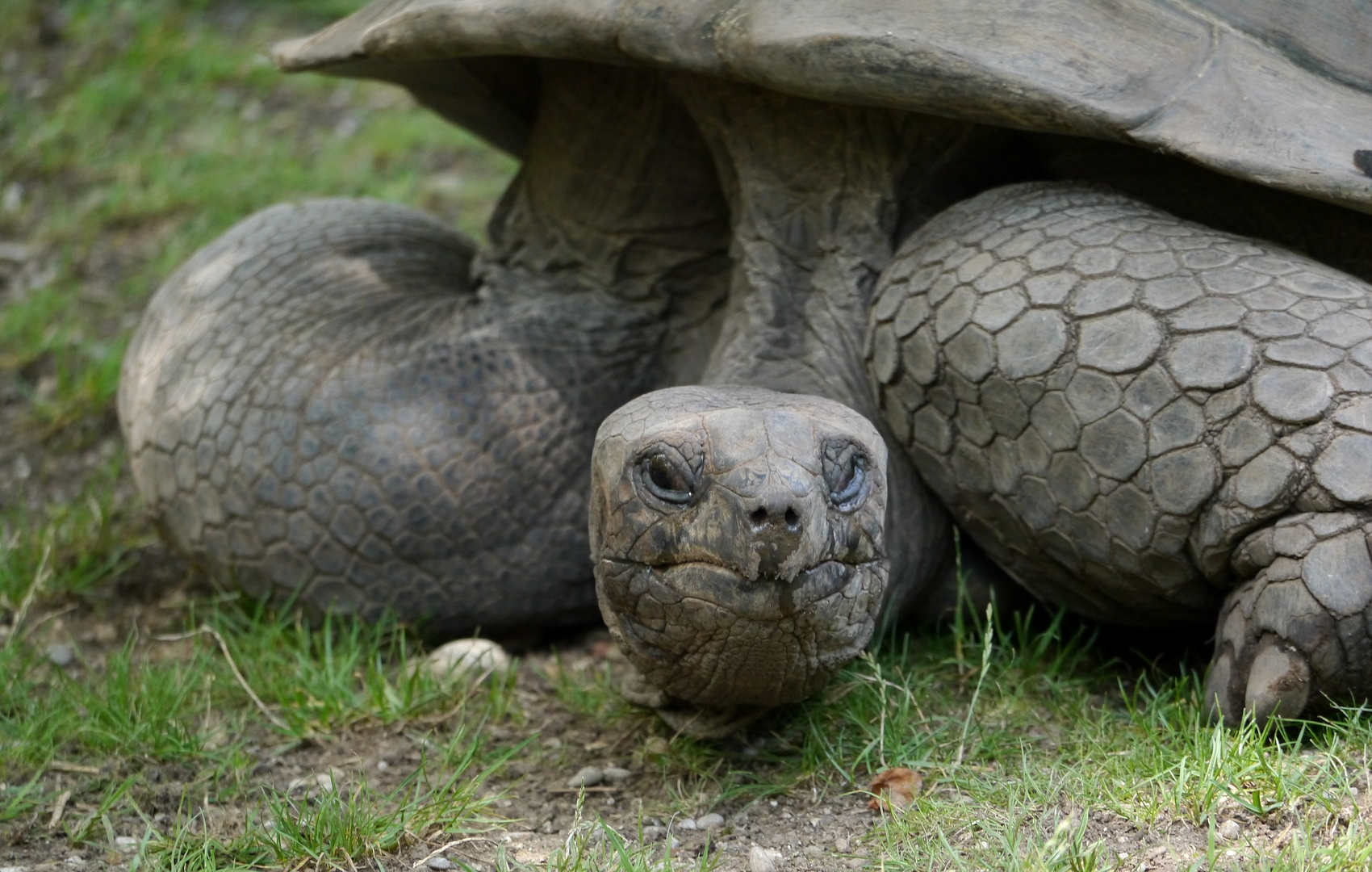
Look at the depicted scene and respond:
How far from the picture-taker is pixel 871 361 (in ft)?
9.33

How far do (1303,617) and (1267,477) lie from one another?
0.70 ft

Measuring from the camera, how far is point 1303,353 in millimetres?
2350

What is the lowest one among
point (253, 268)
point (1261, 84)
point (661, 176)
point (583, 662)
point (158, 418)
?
point (583, 662)

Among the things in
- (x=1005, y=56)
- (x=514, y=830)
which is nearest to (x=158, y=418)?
(x=514, y=830)

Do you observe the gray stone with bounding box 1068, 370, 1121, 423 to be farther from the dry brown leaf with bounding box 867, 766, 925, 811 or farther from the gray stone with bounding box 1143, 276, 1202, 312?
the dry brown leaf with bounding box 867, 766, 925, 811

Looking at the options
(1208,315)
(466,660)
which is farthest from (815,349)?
(466,660)

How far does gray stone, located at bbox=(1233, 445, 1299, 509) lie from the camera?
2.31 m

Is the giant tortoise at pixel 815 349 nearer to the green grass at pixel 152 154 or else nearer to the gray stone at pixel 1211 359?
the gray stone at pixel 1211 359

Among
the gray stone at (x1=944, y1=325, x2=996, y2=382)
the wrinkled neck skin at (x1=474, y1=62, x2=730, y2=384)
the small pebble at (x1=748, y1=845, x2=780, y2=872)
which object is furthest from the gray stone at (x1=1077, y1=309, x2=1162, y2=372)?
the wrinkled neck skin at (x1=474, y1=62, x2=730, y2=384)

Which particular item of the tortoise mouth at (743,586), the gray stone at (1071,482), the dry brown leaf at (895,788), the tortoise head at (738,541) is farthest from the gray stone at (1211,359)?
the dry brown leaf at (895,788)

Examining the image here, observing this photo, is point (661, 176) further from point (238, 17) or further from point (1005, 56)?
point (238, 17)

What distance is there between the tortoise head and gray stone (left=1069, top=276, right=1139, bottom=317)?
415 millimetres

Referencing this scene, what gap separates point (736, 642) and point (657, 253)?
1315mm

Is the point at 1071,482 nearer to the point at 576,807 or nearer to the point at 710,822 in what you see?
the point at 710,822
